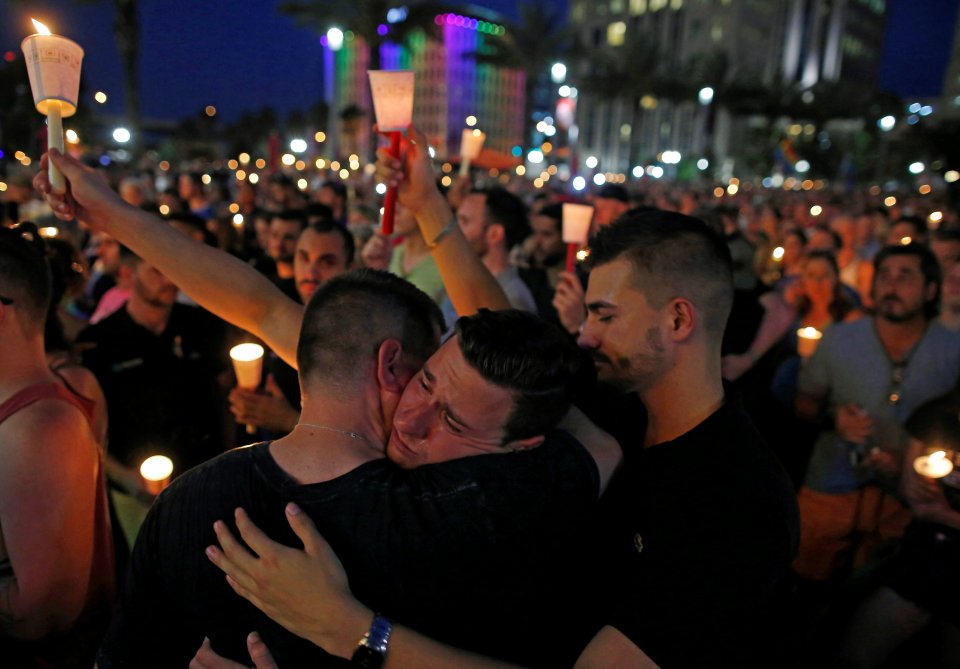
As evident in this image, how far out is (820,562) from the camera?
142 inches

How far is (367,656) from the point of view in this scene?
1.37 metres

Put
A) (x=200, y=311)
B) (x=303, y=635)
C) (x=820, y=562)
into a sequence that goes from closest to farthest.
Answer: (x=303, y=635)
(x=820, y=562)
(x=200, y=311)

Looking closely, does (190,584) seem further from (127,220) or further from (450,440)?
(127,220)

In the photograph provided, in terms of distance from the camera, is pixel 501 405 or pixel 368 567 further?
pixel 501 405

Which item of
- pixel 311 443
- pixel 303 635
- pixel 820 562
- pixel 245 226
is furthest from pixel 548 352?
pixel 245 226

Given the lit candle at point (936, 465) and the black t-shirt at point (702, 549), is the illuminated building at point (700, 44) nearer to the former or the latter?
the lit candle at point (936, 465)

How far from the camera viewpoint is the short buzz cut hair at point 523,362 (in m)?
1.54

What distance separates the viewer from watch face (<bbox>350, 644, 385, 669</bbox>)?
136 centimetres

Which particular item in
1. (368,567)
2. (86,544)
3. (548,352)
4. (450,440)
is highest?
(548,352)

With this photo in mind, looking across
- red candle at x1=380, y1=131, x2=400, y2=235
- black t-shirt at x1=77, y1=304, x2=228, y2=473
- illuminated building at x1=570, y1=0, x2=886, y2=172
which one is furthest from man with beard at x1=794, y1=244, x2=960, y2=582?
illuminated building at x1=570, y1=0, x2=886, y2=172

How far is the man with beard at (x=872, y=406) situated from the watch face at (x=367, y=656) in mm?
2744

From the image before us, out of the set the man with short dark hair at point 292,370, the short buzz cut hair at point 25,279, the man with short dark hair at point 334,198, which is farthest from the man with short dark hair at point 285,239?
the man with short dark hair at point 334,198

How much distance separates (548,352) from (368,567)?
61cm

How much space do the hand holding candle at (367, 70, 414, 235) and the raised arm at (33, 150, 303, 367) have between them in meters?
0.73
